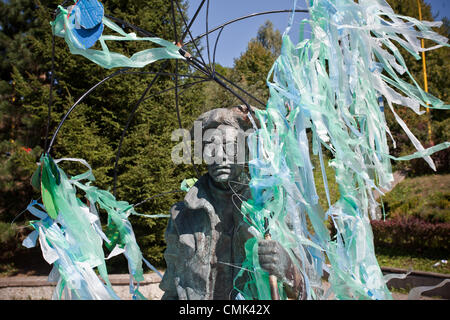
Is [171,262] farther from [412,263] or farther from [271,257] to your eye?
[412,263]

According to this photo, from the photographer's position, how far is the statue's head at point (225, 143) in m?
2.29

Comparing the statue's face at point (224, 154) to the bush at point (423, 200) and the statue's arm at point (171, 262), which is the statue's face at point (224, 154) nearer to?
the statue's arm at point (171, 262)

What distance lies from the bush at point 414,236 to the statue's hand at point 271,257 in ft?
22.1

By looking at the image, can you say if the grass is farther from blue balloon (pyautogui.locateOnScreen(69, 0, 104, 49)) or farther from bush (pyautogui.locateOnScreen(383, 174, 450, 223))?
blue balloon (pyautogui.locateOnScreen(69, 0, 104, 49))

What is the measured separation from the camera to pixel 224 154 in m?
2.29

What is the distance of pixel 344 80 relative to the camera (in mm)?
1745

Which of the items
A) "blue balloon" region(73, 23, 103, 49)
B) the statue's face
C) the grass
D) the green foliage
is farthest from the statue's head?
the green foliage

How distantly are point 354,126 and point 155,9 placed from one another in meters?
7.63

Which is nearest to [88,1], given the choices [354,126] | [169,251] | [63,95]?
[354,126]

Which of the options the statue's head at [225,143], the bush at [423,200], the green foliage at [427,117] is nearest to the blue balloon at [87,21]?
the statue's head at [225,143]

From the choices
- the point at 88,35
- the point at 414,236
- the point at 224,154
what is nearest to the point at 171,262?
the point at 224,154

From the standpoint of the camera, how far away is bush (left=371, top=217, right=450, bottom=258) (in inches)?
280

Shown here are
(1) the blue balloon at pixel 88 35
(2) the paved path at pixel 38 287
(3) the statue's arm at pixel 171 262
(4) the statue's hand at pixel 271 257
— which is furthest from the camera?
(2) the paved path at pixel 38 287

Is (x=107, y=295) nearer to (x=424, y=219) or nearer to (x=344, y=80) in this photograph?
(x=344, y=80)
